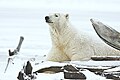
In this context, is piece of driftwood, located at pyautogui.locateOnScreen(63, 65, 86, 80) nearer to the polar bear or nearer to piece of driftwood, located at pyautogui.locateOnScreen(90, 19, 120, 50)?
piece of driftwood, located at pyautogui.locateOnScreen(90, 19, 120, 50)

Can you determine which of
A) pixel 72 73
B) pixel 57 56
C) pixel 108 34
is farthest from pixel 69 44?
pixel 72 73

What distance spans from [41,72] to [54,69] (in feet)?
0.46

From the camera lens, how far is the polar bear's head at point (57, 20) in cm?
590

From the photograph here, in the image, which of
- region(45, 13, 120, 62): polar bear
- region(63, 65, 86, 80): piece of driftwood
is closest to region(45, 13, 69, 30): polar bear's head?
region(45, 13, 120, 62): polar bear

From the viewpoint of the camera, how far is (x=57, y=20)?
6.03 meters

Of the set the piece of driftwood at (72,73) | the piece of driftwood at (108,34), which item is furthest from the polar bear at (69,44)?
the piece of driftwood at (72,73)

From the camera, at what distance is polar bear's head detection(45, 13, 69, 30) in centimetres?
590

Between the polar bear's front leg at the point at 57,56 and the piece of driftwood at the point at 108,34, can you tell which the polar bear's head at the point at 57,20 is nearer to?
the polar bear's front leg at the point at 57,56

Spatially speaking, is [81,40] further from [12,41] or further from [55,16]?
[12,41]

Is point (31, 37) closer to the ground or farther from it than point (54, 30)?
farther from it

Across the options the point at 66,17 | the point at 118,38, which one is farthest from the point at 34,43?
the point at 118,38

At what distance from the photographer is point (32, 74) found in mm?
3918

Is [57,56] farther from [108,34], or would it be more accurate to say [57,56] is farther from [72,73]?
[72,73]

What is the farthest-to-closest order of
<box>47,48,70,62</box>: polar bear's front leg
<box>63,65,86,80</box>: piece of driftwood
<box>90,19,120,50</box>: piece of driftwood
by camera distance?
<box>47,48,70,62</box>: polar bear's front leg, <box>90,19,120,50</box>: piece of driftwood, <box>63,65,86,80</box>: piece of driftwood
